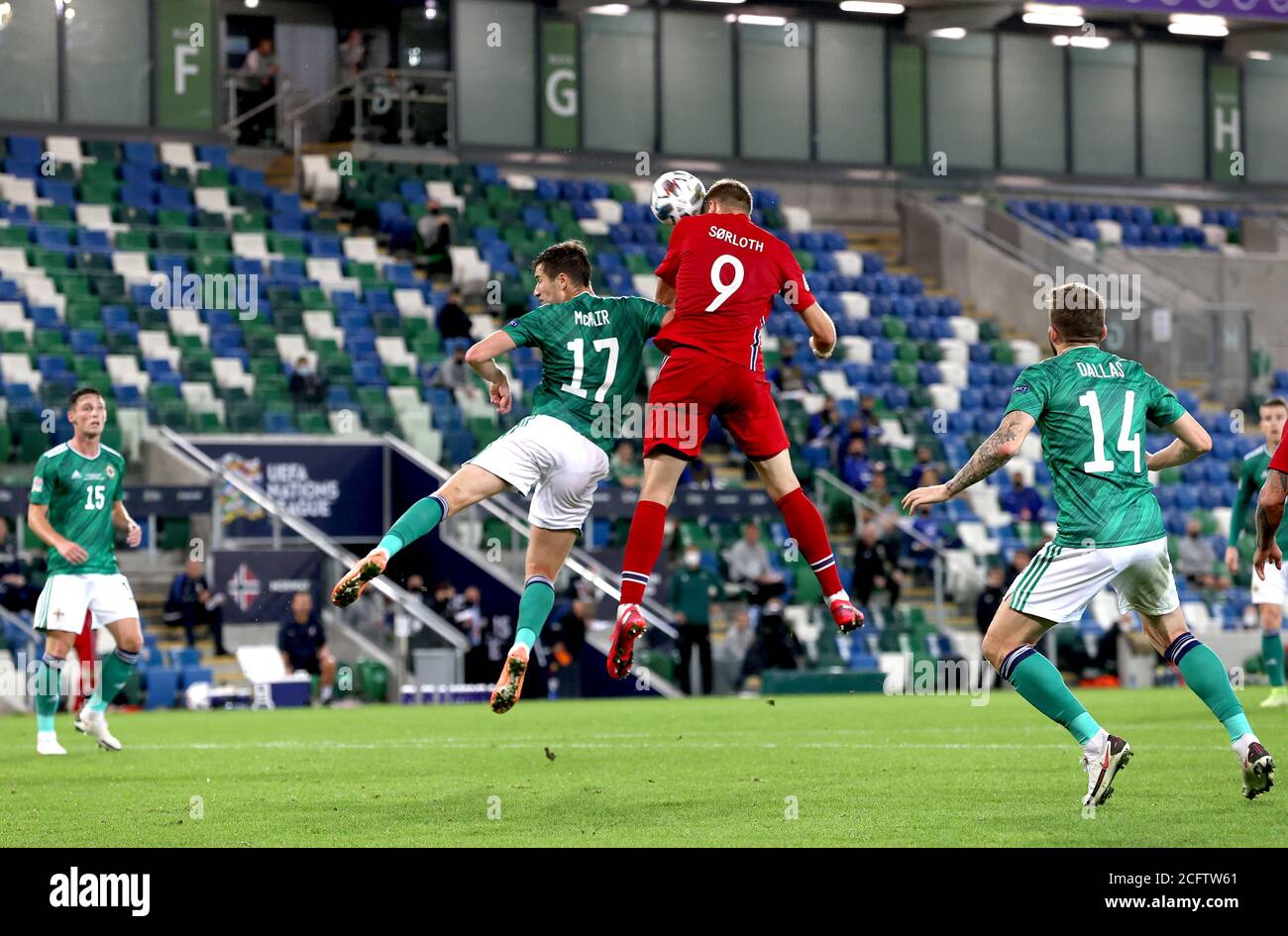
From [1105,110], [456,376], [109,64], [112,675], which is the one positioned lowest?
[112,675]

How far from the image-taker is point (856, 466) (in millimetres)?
26891

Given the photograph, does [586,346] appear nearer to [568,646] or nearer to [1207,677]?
[1207,677]

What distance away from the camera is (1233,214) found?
4109 centimetres

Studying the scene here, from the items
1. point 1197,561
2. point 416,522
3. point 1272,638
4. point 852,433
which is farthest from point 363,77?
point 416,522

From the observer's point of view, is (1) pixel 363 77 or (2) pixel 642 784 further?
(1) pixel 363 77

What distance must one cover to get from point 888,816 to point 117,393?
17.4 metres

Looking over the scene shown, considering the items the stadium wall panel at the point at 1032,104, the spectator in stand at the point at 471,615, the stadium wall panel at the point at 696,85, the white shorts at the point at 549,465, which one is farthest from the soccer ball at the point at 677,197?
the stadium wall panel at the point at 1032,104

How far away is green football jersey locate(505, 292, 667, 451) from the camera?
10430 mm

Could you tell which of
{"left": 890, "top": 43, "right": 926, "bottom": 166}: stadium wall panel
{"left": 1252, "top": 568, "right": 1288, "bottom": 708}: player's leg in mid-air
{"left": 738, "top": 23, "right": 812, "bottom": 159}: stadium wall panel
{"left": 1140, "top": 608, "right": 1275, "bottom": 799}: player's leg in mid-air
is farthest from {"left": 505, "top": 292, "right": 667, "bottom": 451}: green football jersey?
{"left": 890, "top": 43, "right": 926, "bottom": 166}: stadium wall panel

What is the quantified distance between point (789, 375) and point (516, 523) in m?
6.21

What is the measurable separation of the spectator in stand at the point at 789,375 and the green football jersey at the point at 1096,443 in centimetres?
1925

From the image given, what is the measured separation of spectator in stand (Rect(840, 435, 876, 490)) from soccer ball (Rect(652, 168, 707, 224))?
16.2 meters

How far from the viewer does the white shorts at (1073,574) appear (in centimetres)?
882

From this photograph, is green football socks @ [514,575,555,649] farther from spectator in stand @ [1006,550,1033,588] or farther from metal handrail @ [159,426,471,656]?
spectator in stand @ [1006,550,1033,588]
